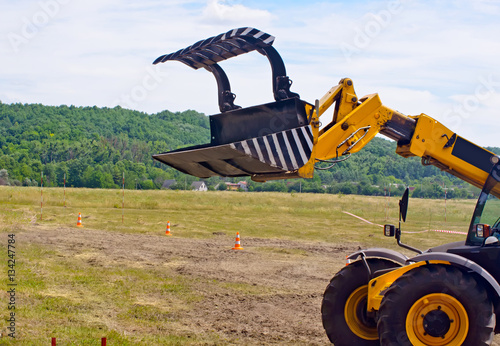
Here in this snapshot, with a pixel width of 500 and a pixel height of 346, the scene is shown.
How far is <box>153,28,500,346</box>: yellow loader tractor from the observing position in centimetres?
613

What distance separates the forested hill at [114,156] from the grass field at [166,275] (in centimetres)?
1389

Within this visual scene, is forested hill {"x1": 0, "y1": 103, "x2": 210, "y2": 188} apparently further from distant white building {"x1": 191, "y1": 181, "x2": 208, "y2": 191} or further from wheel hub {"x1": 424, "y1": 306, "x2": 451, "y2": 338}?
wheel hub {"x1": 424, "y1": 306, "x2": 451, "y2": 338}

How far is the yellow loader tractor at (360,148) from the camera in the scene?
613cm

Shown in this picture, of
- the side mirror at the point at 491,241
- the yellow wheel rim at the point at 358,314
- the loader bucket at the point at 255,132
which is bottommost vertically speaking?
the yellow wheel rim at the point at 358,314

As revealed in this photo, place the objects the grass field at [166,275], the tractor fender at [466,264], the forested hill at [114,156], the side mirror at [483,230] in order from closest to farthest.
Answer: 1. the tractor fender at [466,264]
2. the side mirror at [483,230]
3. the grass field at [166,275]
4. the forested hill at [114,156]

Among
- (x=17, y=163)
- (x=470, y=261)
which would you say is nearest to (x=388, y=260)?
(x=470, y=261)

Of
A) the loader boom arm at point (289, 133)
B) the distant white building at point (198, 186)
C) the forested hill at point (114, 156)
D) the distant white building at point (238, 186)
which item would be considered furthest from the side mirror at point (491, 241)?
the distant white building at point (198, 186)

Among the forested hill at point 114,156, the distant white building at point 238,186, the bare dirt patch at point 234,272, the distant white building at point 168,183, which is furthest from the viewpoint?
the distant white building at point 238,186

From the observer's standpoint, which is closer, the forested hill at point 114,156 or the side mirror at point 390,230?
the side mirror at point 390,230

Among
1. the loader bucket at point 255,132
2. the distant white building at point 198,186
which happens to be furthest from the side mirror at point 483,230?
the distant white building at point 198,186

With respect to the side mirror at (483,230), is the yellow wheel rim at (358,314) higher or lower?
lower

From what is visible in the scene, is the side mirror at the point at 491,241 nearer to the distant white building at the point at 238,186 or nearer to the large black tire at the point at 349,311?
the large black tire at the point at 349,311

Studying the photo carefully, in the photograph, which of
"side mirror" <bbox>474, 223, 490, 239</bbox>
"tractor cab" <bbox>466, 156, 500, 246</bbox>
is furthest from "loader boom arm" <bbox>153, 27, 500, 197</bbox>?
"side mirror" <bbox>474, 223, 490, 239</bbox>

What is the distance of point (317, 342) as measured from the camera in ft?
27.1
